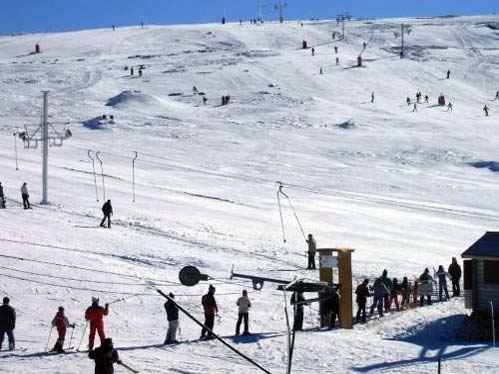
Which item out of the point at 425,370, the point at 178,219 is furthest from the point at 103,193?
the point at 425,370

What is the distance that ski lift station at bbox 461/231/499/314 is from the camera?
1756 centimetres

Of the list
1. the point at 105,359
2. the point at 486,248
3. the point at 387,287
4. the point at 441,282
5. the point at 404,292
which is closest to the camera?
the point at 105,359

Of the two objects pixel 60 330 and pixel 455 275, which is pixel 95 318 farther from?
pixel 455 275

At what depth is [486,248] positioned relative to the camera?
58.6 feet

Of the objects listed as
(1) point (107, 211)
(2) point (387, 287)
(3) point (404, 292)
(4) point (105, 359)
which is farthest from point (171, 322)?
(1) point (107, 211)

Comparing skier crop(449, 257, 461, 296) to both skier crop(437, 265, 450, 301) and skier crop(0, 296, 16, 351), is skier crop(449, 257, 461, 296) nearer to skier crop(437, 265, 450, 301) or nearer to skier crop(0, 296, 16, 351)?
skier crop(437, 265, 450, 301)

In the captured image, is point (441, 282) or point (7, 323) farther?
point (441, 282)

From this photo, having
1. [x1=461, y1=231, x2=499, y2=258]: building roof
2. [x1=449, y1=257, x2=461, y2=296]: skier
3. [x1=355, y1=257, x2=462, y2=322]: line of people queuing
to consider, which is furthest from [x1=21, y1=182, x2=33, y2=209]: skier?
[x1=461, y1=231, x2=499, y2=258]: building roof

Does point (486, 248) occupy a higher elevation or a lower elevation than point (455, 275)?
higher

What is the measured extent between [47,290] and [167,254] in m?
4.43

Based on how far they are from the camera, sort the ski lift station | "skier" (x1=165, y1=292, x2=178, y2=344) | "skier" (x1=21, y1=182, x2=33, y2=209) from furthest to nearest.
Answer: "skier" (x1=21, y1=182, x2=33, y2=209) → the ski lift station → "skier" (x1=165, y1=292, x2=178, y2=344)

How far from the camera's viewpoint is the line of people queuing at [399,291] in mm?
17625

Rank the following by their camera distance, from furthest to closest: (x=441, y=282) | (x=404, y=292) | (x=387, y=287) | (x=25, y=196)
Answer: (x=25, y=196)
(x=441, y=282)
(x=404, y=292)
(x=387, y=287)

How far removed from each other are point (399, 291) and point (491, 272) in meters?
2.34
